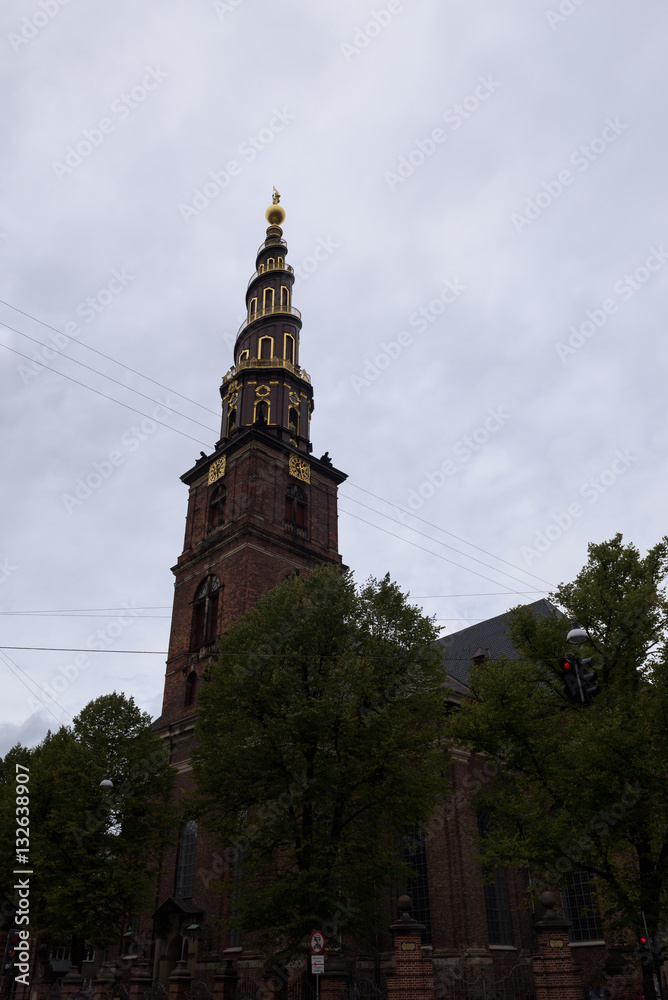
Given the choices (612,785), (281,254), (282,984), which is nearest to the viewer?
(612,785)

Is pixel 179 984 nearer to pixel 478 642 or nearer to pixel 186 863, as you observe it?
pixel 186 863

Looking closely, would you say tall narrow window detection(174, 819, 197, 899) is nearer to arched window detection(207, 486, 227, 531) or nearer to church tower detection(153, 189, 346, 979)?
church tower detection(153, 189, 346, 979)

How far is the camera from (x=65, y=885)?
87.9 ft

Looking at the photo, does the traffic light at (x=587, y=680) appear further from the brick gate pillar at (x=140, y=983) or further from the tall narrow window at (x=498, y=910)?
the brick gate pillar at (x=140, y=983)

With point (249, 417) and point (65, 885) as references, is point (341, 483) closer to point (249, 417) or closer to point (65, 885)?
point (249, 417)

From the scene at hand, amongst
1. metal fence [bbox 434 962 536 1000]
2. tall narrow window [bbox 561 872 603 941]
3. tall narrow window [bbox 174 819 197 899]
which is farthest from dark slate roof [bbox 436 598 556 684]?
tall narrow window [bbox 174 819 197 899]

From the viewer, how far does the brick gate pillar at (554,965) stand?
17.8 meters

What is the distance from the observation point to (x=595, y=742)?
56.4 ft

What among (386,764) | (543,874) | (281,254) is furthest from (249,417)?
(543,874)

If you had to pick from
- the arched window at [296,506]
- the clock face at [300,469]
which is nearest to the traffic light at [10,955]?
the arched window at [296,506]

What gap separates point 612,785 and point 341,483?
1168 inches

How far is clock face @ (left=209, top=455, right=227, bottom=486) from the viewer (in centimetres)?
4253

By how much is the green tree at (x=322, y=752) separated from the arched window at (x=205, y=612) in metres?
14.1

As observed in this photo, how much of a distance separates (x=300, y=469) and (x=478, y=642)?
14.3 meters
